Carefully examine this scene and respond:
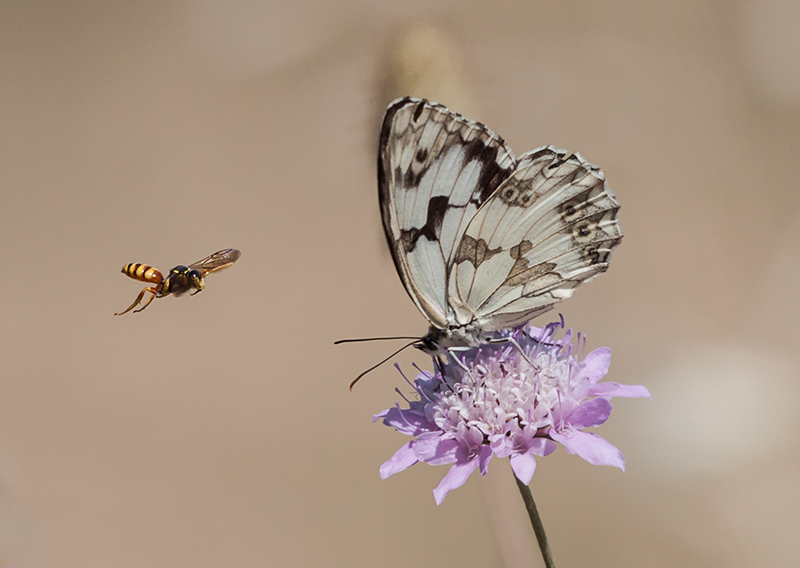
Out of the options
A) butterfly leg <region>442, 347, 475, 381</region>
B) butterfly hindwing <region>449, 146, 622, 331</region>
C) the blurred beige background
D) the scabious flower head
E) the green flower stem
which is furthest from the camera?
the blurred beige background

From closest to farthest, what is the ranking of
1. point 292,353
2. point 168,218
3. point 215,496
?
point 215,496 < point 292,353 < point 168,218

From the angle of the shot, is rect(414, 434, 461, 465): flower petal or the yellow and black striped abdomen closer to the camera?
rect(414, 434, 461, 465): flower petal

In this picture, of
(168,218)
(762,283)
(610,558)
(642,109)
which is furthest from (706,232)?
(168,218)

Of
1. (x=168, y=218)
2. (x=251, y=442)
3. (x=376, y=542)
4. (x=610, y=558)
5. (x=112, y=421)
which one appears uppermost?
(x=168, y=218)

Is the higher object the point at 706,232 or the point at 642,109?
the point at 642,109

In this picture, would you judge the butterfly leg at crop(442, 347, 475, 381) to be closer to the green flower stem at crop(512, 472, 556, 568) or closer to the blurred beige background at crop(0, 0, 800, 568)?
the green flower stem at crop(512, 472, 556, 568)

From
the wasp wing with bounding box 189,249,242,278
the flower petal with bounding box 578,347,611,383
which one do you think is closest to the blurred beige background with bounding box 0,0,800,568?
the flower petal with bounding box 578,347,611,383

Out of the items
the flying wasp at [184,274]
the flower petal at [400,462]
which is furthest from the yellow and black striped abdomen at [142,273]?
the flower petal at [400,462]

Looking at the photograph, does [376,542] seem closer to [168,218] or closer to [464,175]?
[464,175]
